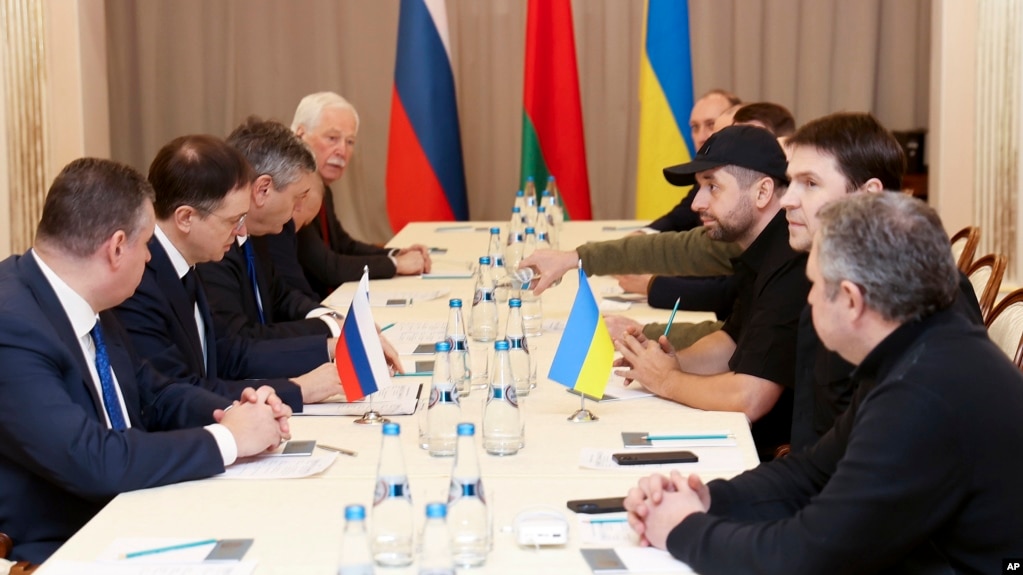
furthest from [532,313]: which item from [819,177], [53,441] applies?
[53,441]

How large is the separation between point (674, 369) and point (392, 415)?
2.18 ft

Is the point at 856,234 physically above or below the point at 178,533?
above

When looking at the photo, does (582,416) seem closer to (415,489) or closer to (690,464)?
(690,464)

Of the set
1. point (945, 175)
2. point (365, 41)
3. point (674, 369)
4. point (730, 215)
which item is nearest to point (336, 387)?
point (674, 369)

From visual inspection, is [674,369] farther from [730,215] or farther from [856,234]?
[856,234]

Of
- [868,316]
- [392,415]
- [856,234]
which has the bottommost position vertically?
[392,415]

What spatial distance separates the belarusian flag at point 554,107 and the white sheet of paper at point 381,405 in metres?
4.71

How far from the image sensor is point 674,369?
9.64ft

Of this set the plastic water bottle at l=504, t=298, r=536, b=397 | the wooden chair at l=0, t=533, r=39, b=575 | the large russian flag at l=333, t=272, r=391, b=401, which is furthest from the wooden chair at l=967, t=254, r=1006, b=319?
the wooden chair at l=0, t=533, r=39, b=575

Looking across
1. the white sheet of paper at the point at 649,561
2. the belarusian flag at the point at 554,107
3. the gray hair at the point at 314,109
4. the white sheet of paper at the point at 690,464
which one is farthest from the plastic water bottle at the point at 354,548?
the belarusian flag at the point at 554,107

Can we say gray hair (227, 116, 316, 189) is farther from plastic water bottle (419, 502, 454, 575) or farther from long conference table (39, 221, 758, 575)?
plastic water bottle (419, 502, 454, 575)

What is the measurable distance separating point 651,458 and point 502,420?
304mm

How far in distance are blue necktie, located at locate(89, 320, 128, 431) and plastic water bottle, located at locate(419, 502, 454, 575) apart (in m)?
1.07

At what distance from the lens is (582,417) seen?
109 inches
